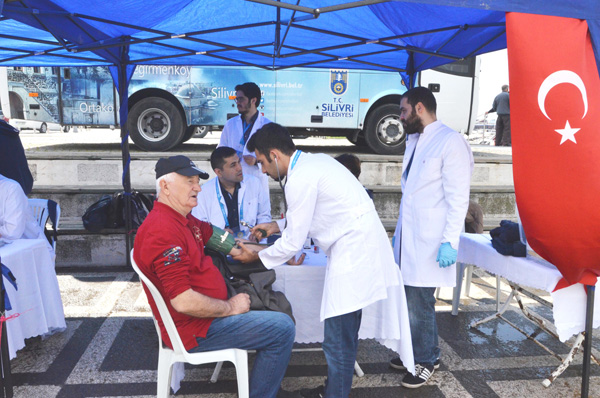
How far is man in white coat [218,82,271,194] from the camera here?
14.9ft

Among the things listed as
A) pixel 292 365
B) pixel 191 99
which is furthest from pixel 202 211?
pixel 191 99

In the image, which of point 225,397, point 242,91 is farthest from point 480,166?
point 225,397

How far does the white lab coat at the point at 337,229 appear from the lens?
7.57 ft

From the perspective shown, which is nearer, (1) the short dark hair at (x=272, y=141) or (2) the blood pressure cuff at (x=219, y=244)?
(1) the short dark hair at (x=272, y=141)

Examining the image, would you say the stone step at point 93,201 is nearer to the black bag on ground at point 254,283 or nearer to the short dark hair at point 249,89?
the short dark hair at point 249,89

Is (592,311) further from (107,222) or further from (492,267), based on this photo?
(107,222)

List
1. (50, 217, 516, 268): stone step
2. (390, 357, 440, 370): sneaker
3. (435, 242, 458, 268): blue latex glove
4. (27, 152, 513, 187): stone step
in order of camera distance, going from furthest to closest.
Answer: (27, 152, 513, 187): stone step, (50, 217, 516, 268): stone step, (390, 357, 440, 370): sneaker, (435, 242, 458, 268): blue latex glove

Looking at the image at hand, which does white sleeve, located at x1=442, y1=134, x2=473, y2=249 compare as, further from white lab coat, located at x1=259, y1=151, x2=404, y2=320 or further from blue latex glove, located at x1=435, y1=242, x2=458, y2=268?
white lab coat, located at x1=259, y1=151, x2=404, y2=320


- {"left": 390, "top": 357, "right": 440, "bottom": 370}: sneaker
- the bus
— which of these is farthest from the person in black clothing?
{"left": 390, "top": 357, "right": 440, "bottom": 370}: sneaker

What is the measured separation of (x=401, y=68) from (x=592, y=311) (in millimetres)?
3453

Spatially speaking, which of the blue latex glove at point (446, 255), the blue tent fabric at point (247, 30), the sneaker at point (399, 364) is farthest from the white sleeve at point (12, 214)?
the blue latex glove at point (446, 255)

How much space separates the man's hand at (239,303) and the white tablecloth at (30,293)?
5.20 feet

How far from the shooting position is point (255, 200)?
385 centimetres

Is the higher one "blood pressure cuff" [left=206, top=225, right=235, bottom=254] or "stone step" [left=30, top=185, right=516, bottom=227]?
"blood pressure cuff" [left=206, top=225, right=235, bottom=254]
